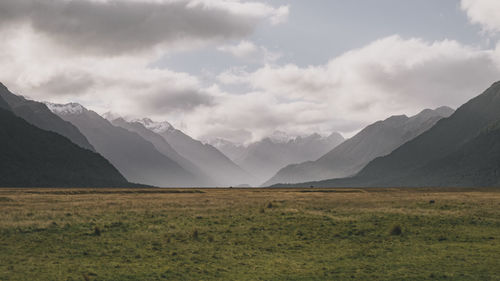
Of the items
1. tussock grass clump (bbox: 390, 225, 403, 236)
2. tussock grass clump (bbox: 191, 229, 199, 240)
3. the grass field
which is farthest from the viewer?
tussock grass clump (bbox: 390, 225, 403, 236)

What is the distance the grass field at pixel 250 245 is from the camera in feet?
73.5

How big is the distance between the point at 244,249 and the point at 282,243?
3.51m

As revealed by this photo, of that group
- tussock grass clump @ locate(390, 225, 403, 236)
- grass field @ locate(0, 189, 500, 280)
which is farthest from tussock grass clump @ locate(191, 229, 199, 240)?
tussock grass clump @ locate(390, 225, 403, 236)

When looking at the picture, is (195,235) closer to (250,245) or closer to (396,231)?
(250,245)

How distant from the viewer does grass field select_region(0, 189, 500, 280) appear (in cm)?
2239

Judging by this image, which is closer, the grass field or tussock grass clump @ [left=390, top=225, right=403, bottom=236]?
the grass field

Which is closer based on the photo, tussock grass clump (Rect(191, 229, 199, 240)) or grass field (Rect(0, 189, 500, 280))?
grass field (Rect(0, 189, 500, 280))

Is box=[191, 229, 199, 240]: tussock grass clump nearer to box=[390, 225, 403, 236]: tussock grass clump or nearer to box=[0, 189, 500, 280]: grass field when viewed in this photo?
box=[0, 189, 500, 280]: grass field

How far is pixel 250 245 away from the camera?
30031mm

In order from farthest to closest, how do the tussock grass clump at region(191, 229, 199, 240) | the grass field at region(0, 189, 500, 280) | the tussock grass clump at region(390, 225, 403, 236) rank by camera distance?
the tussock grass clump at region(390, 225, 403, 236), the tussock grass clump at region(191, 229, 199, 240), the grass field at region(0, 189, 500, 280)

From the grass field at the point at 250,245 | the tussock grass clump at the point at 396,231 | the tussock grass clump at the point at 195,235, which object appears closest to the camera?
the grass field at the point at 250,245

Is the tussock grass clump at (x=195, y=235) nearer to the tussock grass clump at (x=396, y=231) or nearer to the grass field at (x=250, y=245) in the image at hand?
the grass field at (x=250, y=245)

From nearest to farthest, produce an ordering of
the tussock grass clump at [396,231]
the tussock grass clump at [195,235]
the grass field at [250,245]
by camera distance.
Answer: the grass field at [250,245]
the tussock grass clump at [195,235]
the tussock grass clump at [396,231]

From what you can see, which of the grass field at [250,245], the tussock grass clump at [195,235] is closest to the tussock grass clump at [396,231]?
the grass field at [250,245]
